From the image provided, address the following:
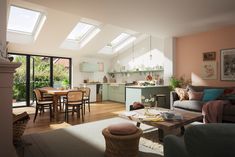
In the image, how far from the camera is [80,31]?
669 cm

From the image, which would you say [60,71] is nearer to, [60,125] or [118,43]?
[118,43]

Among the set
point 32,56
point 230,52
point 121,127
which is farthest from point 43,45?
point 230,52

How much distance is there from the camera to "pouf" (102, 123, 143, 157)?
218 centimetres

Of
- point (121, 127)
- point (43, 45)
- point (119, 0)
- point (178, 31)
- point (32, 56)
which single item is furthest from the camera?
point (32, 56)

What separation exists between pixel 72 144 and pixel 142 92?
280 centimetres

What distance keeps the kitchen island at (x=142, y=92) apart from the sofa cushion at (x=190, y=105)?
0.91 metres

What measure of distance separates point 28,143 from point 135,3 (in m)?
3.07

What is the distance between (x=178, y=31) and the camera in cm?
524

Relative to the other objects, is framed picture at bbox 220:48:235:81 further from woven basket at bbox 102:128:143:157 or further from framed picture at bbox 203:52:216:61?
woven basket at bbox 102:128:143:157

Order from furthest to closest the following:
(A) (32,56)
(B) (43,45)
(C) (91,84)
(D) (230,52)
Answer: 1. (C) (91,84)
2. (A) (32,56)
3. (B) (43,45)
4. (D) (230,52)

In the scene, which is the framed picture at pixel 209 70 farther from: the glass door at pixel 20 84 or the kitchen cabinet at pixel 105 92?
the glass door at pixel 20 84

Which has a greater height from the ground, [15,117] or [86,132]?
[15,117]

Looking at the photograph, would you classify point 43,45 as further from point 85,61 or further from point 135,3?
point 135,3

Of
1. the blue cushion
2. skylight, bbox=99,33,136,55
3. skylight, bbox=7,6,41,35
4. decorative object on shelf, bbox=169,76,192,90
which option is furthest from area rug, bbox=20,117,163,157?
→ skylight, bbox=99,33,136,55
